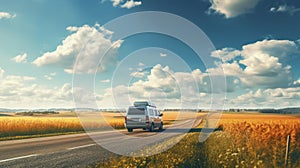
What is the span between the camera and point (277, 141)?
10.2 meters

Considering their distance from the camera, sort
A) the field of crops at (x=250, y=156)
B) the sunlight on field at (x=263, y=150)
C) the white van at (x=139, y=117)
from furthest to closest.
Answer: the white van at (x=139, y=117), the sunlight on field at (x=263, y=150), the field of crops at (x=250, y=156)

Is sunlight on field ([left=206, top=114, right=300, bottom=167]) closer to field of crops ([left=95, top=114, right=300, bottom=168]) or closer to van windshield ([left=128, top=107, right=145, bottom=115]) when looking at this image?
field of crops ([left=95, top=114, right=300, bottom=168])

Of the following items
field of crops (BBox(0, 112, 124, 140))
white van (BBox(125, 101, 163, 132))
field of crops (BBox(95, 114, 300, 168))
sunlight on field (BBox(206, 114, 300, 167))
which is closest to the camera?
field of crops (BBox(95, 114, 300, 168))

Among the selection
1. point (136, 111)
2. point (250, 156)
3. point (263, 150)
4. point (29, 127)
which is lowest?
point (250, 156)

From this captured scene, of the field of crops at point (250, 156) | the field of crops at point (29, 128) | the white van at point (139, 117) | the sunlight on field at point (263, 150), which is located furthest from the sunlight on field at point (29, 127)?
the sunlight on field at point (263, 150)

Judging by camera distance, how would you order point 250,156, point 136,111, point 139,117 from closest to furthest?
1. point 250,156
2. point 139,117
3. point 136,111

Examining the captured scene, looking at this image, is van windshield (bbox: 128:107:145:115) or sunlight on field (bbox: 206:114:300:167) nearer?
sunlight on field (bbox: 206:114:300:167)

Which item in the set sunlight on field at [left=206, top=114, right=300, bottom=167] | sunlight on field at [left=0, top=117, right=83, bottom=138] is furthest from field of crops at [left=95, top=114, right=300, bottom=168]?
sunlight on field at [left=0, top=117, right=83, bottom=138]

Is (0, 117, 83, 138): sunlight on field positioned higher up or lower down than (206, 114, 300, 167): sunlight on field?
higher up

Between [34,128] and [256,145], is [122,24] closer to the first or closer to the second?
[34,128]

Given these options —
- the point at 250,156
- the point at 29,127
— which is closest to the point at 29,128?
the point at 29,127

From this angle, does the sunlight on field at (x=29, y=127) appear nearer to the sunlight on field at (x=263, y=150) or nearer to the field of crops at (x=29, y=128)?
the field of crops at (x=29, y=128)

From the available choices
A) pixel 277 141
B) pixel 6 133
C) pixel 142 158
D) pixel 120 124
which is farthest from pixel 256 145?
pixel 120 124

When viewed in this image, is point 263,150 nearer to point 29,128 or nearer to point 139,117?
point 139,117
